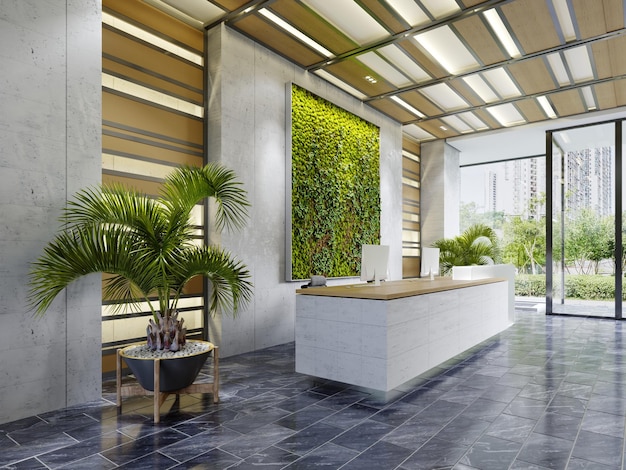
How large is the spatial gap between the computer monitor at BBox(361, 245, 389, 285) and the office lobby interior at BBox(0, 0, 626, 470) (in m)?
1.18

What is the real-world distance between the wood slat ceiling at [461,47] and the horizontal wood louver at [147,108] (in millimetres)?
408

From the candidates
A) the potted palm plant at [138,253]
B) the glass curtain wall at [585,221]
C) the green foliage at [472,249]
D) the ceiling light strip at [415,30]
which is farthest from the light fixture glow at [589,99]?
the potted palm plant at [138,253]

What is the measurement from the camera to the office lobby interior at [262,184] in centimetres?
299

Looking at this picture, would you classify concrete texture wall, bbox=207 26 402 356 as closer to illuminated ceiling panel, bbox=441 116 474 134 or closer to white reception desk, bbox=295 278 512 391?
white reception desk, bbox=295 278 512 391

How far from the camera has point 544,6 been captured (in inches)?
199

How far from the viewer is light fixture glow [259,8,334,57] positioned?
17.7 ft

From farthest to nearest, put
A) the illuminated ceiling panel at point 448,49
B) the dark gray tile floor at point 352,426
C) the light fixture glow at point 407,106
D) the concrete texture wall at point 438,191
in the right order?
the concrete texture wall at point 438,191, the light fixture glow at point 407,106, the illuminated ceiling panel at point 448,49, the dark gray tile floor at point 352,426

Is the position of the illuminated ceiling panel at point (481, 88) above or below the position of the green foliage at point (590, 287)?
above

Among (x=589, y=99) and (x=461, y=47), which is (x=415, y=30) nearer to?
(x=461, y=47)

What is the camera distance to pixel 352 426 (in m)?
3.23

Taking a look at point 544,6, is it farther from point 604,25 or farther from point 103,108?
point 103,108

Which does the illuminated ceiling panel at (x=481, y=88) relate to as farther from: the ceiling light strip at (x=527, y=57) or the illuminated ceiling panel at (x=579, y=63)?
the illuminated ceiling panel at (x=579, y=63)

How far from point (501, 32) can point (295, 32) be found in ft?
9.19

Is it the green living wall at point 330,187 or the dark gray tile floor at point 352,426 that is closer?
the dark gray tile floor at point 352,426
